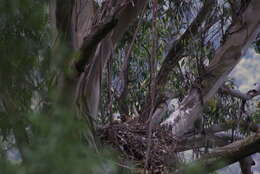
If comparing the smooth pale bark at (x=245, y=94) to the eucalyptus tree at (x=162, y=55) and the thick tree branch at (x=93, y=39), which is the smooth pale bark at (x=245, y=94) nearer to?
the eucalyptus tree at (x=162, y=55)

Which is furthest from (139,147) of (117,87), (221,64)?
(221,64)

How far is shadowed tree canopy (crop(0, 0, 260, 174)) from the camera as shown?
42.8 inches

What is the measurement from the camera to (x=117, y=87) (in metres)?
4.03

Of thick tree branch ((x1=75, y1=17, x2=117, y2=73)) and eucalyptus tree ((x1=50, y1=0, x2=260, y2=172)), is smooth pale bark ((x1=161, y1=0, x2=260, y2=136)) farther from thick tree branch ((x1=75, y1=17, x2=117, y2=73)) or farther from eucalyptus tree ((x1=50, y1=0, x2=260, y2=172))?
thick tree branch ((x1=75, y1=17, x2=117, y2=73))

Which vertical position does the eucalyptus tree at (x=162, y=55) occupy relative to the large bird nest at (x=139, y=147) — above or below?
above

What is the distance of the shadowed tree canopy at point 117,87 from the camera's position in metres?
1.09

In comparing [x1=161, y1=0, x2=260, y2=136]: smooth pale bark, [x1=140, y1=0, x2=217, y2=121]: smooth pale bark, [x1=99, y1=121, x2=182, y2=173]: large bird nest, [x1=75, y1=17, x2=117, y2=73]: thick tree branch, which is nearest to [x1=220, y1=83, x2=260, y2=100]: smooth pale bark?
[x1=140, y1=0, x2=217, y2=121]: smooth pale bark

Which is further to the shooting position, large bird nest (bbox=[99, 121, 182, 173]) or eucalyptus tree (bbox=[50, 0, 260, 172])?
large bird nest (bbox=[99, 121, 182, 173])

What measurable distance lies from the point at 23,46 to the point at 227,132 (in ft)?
12.8

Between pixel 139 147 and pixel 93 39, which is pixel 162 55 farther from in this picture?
pixel 93 39

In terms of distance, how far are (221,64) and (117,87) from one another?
91 cm

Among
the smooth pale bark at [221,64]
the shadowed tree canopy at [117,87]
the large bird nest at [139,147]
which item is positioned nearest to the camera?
the shadowed tree canopy at [117,87]

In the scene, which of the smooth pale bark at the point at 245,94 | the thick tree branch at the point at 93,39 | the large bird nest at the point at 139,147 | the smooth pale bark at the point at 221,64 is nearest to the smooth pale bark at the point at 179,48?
the smooth pale bark at the point at 221,64

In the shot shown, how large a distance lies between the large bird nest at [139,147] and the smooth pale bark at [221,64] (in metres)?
0.72
